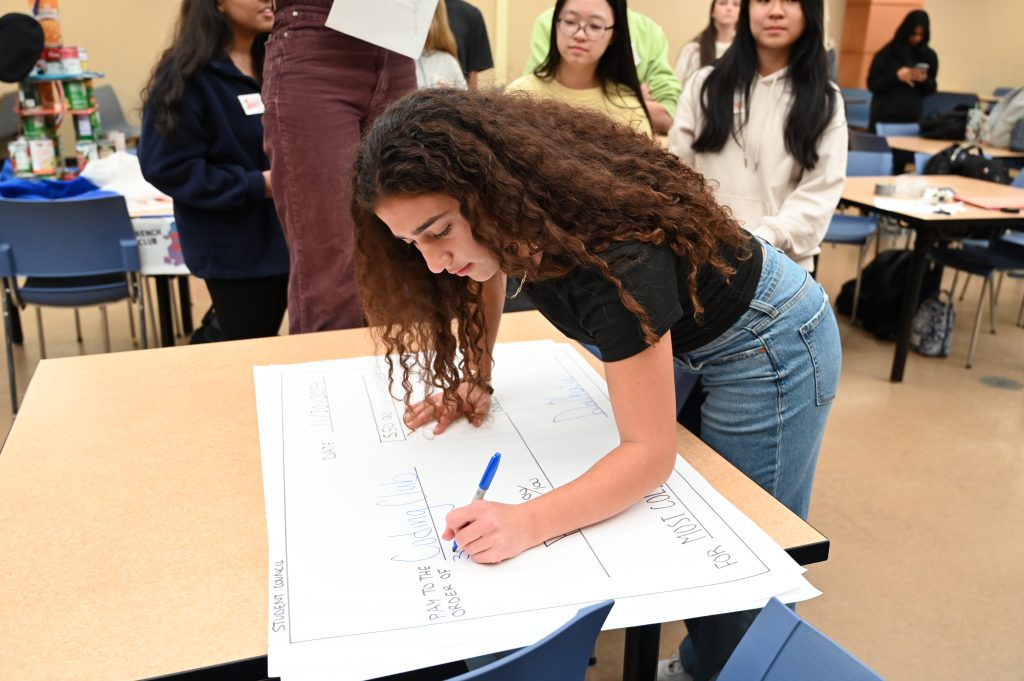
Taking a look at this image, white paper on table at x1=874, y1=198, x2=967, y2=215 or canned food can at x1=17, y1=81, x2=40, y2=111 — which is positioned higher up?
canned food can at x1=17, y1=81, x2=40, y2=111

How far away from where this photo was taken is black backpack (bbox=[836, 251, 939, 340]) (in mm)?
3898

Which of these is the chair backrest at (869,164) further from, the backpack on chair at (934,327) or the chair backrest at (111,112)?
the chair backrest at (111,112)

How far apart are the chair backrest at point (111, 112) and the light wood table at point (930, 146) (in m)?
5.29

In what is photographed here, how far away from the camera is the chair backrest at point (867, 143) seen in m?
4.78

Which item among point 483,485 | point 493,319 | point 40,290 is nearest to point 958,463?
point 493,319

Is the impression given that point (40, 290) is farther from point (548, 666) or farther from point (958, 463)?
point (958, 463)

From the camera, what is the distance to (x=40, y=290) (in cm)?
282

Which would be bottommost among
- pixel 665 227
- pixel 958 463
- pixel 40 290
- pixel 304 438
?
pixel 958 463

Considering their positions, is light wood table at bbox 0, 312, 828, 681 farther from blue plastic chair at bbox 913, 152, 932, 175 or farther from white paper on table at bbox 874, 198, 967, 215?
blue plastic chair at bbox 913, 152, 932, 175

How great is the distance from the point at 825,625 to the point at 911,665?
0.65 feet

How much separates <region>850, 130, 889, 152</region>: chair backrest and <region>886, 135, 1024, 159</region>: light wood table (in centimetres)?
47

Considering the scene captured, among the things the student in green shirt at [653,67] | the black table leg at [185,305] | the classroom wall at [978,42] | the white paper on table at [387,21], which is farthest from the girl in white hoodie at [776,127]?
the classroom wall at [978,42]

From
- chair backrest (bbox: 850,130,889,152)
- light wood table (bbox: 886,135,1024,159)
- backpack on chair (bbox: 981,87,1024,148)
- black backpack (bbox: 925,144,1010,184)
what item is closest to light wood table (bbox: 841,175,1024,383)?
black backpack (bbox: 925,144,1010,184)

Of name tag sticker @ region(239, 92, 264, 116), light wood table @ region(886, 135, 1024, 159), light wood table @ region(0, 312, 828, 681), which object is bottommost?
light wood table @ region(886, 135, 1024, 159)
